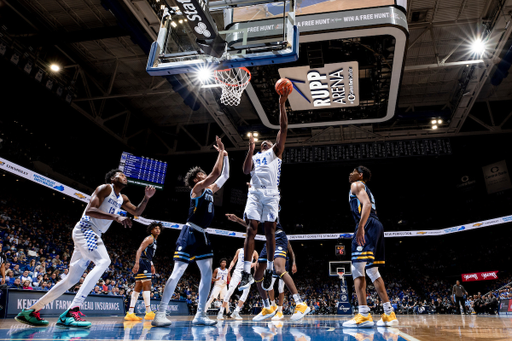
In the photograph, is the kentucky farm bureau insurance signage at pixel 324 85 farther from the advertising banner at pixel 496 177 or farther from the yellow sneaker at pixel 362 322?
Result: the advertising banner at pixel 496 177

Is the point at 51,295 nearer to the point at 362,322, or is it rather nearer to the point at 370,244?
the point at 362,322

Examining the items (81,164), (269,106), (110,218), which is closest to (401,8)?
(269,106)

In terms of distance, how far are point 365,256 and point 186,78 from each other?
11.6 m

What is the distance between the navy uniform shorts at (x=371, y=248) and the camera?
4.57 meters

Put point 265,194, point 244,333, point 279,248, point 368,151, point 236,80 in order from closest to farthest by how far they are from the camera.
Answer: point 244,333
point 265,194
point 279,248
point 236,80
point 368,151

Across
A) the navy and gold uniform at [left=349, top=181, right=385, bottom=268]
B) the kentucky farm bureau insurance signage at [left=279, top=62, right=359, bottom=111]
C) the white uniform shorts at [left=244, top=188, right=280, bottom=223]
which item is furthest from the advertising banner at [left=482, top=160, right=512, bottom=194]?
the white uniform shorts at [left=244, top=188, right=280, bottom=223]

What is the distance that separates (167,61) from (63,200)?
15.8m

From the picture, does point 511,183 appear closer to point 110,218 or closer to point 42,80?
point 110,218

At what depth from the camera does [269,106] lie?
12797 mm

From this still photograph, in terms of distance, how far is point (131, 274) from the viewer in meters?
17.3

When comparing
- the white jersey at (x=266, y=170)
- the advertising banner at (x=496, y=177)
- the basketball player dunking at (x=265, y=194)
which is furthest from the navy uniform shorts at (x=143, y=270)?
the advertising banner at (x=496, y=177)

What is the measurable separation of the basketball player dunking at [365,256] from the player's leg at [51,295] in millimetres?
3395

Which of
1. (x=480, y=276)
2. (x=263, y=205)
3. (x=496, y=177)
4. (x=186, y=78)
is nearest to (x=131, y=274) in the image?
(x=186, y=78)

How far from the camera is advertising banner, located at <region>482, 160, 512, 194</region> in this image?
2202 cm
